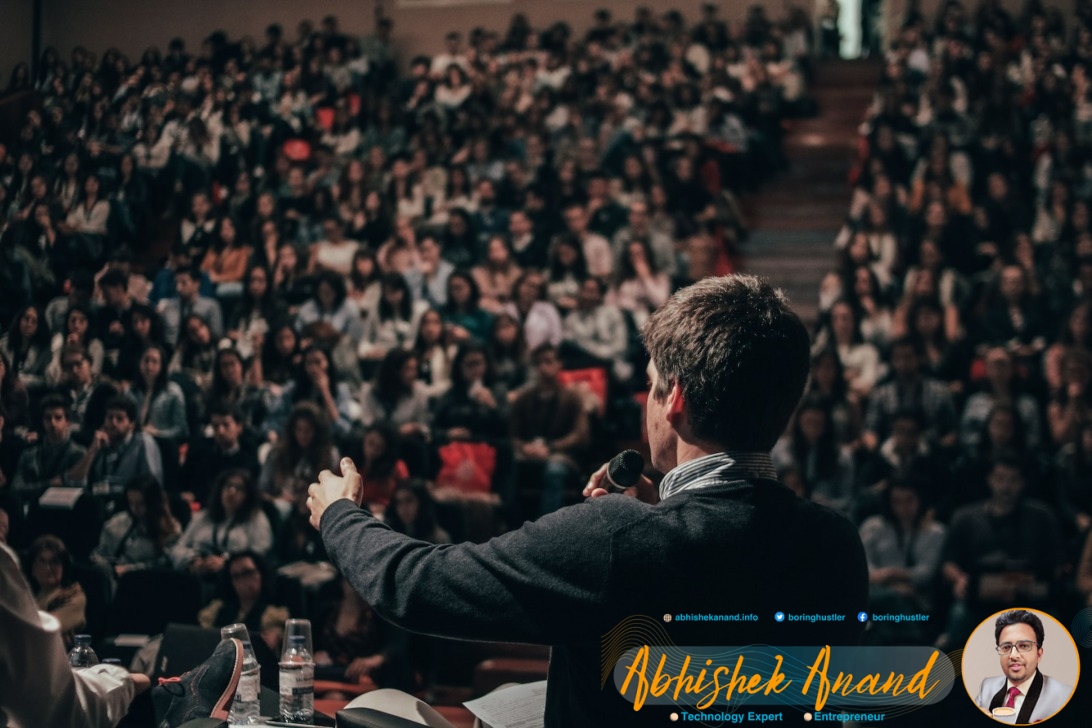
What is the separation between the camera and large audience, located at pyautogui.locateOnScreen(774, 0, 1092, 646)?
3562 millimetres

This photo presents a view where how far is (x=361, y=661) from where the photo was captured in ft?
11.8

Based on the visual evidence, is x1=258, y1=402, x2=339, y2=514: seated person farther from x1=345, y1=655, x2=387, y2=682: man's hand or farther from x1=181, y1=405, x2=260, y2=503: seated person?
x1=345, y1=655, x2=387, y2=682: man's hand

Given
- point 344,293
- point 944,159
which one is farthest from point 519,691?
point 944,159

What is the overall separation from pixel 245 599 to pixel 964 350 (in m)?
2.87

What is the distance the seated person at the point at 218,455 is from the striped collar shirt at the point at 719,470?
3.30m

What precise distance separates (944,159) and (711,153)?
1.30 metres

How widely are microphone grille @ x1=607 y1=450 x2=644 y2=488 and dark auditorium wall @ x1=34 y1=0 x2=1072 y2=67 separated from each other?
3151 mm

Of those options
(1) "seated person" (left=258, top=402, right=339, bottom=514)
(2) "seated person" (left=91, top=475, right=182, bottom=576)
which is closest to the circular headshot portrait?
(1) "seated person" (left=258, top=402, right=339, bottom=514)

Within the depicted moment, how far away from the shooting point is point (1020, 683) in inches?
76.9

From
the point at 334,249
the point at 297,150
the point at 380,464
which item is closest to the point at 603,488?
the point at 380,464

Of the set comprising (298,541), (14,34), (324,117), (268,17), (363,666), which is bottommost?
(363,666)

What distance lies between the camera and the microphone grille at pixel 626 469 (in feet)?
4.01

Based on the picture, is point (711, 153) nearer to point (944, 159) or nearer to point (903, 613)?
point (944, 159)

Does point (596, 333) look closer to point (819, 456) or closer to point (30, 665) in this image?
point (819, 456)
